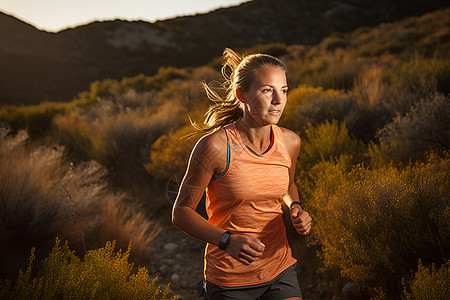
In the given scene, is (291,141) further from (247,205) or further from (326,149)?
(326,149)

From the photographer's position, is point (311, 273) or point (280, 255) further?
point (311, 273)

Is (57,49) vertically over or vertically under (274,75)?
over

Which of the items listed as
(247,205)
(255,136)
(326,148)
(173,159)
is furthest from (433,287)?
(173,159)

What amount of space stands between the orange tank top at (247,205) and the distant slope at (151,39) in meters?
24.7

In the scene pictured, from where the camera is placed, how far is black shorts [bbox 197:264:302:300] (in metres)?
1.64

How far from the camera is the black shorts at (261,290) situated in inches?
64.6

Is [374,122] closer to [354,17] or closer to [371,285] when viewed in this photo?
[371,285]

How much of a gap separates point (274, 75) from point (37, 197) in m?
2.95

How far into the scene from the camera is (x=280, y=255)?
179cm

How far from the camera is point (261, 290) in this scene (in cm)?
169

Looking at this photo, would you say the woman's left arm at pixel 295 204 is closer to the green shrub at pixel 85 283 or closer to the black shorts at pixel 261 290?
the black shorts at pixel 261 290

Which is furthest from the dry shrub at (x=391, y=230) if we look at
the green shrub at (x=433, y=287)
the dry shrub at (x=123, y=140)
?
the dry shrub at (x=123, y=140)

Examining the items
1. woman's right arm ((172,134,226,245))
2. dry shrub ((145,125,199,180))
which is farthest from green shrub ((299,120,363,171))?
woman's right arm ((172,134,226,245))

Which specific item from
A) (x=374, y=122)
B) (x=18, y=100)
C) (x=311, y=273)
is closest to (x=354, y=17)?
(x=18, y=100)
